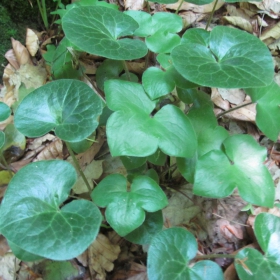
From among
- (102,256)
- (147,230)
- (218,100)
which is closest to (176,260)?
(147,230)

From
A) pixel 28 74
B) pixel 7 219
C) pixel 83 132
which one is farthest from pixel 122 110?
pixel 28 74

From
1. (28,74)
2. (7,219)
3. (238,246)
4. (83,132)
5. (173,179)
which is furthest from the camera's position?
(28,74)

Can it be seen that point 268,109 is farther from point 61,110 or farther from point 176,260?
point 61,110

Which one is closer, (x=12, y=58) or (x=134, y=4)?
(x=12, y=58)

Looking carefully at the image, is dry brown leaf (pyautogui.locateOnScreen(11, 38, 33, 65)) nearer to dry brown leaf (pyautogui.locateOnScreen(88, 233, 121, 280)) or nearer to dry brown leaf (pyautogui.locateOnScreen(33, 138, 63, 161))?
dry brown leaf (pyautogui.locateOnScreen(33, 138, 63, 161))

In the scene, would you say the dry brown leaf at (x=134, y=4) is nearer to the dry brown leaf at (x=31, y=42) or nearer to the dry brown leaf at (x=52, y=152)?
the dry brown leaf at (x=31, y=42)

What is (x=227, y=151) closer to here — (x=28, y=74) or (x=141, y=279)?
(x=141, y=279)

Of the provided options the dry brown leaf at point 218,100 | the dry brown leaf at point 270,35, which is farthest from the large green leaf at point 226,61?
the dry brown leaf at point 270,35
